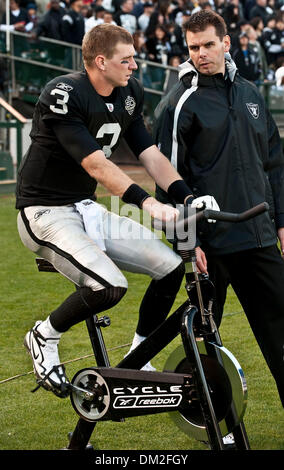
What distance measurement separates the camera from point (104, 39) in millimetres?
4387

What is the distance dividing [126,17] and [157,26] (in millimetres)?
718

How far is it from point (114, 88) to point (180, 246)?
942 mm

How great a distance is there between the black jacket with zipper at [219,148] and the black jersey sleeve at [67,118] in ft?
1.98

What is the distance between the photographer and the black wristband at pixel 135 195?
4.15 meters

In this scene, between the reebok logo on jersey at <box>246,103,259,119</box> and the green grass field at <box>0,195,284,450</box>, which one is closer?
the reebok logo on jersey at <box>246,103,259,119</box>

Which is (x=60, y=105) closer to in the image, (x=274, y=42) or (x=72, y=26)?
(x=72, y=26)

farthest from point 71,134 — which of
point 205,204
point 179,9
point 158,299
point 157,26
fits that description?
point 179,9

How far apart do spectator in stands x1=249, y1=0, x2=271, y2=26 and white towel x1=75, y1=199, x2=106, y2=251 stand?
60.3 ft

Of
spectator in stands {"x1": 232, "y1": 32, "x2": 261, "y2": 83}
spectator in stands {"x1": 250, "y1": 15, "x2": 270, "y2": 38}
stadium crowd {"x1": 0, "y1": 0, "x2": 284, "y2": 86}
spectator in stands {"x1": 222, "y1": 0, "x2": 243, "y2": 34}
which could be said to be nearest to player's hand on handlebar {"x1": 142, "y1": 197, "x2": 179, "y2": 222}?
stadium crowd {"x1": 0, "y1": 0, "x2": 284, "y2": 86}

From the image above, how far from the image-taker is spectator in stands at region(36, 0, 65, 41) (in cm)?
1877

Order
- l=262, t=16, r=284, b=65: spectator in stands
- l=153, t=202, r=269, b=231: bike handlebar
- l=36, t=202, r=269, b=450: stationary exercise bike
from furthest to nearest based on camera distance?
l=262, t=16, r=284, b=65: spectator in stands < l=36, t=202, r=269, b=450: stationary exercise bike < l=153, t=202, r=269, b=231: bike handlebar

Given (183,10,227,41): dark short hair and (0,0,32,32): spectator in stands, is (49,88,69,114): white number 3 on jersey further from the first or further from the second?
(0,0,32,32): spectator in stands

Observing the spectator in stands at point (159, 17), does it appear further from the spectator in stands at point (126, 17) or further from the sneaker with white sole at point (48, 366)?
the sneaker with white sole at point (48, 366)

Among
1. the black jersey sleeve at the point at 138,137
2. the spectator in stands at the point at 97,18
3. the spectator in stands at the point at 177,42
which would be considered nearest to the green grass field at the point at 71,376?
the black jersey sleeve at the point at 138,137
